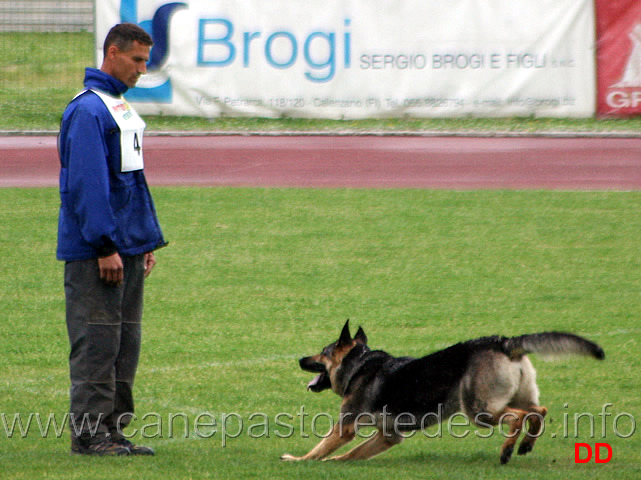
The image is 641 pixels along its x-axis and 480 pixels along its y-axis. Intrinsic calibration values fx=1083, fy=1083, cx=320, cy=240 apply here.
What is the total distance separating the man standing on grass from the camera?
4.77 metres

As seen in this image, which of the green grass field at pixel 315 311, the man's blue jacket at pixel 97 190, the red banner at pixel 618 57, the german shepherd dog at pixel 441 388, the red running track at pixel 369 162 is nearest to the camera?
the man's blue jacket at pixel 97 190

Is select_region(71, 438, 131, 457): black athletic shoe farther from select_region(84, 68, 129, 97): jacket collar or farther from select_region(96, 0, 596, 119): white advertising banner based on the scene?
select_region(96, 0, 596, 119): white advertising banner

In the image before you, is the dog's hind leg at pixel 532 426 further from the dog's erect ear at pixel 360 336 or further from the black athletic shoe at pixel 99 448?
the black athletic shoe at pixel 99 448

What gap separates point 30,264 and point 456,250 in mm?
4056

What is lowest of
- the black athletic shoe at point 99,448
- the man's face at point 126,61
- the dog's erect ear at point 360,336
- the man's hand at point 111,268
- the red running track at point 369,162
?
the black athletic shoe at point 99,448

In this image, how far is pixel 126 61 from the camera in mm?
4980

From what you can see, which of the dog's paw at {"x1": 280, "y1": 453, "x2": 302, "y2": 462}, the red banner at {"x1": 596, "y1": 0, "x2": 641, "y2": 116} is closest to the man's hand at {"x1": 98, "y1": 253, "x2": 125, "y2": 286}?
the dog's paw at {"x1": 280, "y1": 453, "x2": 302, "y2": 462}

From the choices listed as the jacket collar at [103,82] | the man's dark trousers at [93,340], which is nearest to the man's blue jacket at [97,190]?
the jacket collar at [103,82]

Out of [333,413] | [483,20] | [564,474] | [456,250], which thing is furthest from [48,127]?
[564,474]

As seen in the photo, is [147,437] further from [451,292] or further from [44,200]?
[44,200]

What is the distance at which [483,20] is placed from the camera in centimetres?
1842

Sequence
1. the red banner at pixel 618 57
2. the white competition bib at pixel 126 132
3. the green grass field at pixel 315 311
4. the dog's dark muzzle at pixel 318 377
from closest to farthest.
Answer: the white competition bib at pixel 126 132
the green grass field at pixel 315 311
the dog's dark muzzle at pixel 318 377
the red banner at pixel 618 57

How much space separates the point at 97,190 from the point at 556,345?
86.3 inches

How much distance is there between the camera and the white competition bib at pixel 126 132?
492 centimetres
